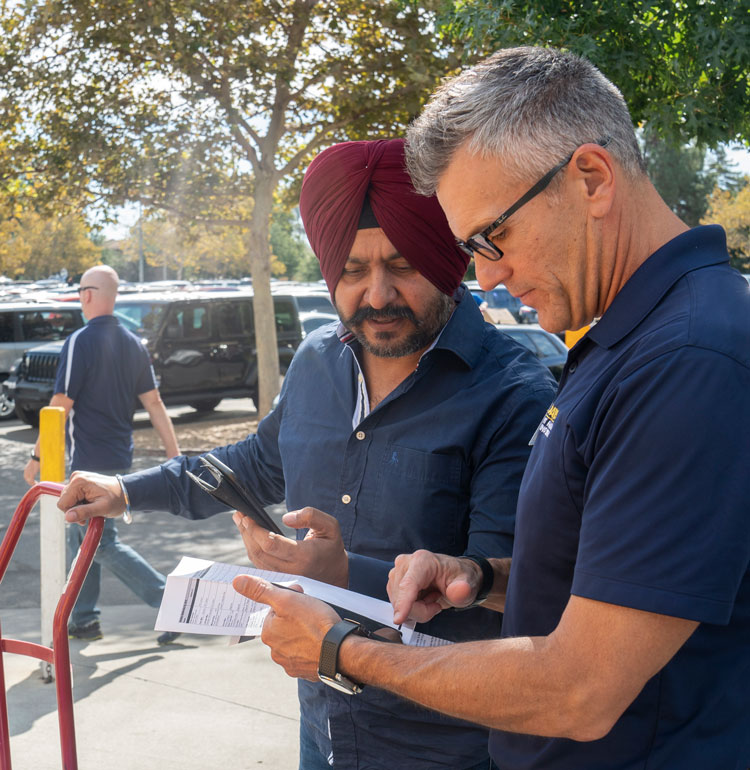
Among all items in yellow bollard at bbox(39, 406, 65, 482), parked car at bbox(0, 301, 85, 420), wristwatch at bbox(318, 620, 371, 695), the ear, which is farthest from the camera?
parked car at bbox(0, 301, 85, 420)

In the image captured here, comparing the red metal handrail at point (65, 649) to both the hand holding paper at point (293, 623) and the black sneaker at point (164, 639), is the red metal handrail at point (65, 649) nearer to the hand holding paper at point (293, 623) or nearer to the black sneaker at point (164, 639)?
the hand holding paper at point (293, 623)

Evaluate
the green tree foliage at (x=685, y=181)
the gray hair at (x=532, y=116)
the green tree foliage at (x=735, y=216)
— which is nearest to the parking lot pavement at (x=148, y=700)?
the gray hair at (x=532, y=116)

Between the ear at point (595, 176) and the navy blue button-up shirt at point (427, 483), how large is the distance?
2.34ft

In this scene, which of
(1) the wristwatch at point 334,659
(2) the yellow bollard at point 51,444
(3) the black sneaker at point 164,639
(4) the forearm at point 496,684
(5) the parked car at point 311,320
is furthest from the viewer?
(5) the parked car at point 311,320

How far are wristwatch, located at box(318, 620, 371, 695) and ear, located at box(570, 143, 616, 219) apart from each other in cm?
75

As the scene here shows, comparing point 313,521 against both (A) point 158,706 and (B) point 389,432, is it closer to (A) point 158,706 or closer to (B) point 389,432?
(B) point 389,432

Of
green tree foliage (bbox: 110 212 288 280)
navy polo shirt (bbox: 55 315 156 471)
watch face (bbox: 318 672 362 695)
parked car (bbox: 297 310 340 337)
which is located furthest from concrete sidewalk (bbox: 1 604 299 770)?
green tree foliage (bbox: 110 212 288 280)

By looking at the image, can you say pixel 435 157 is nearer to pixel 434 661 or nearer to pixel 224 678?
pixel 434 661

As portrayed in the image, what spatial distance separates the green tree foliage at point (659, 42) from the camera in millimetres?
5434

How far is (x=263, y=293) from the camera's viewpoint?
12.2 metres

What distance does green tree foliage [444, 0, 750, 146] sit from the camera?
17.8ft

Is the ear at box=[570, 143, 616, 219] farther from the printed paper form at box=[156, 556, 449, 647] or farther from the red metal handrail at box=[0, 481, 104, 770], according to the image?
the red metal handrail at box=[0, 481, 104, 770]

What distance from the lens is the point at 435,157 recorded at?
151cm

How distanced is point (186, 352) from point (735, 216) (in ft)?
91.9
